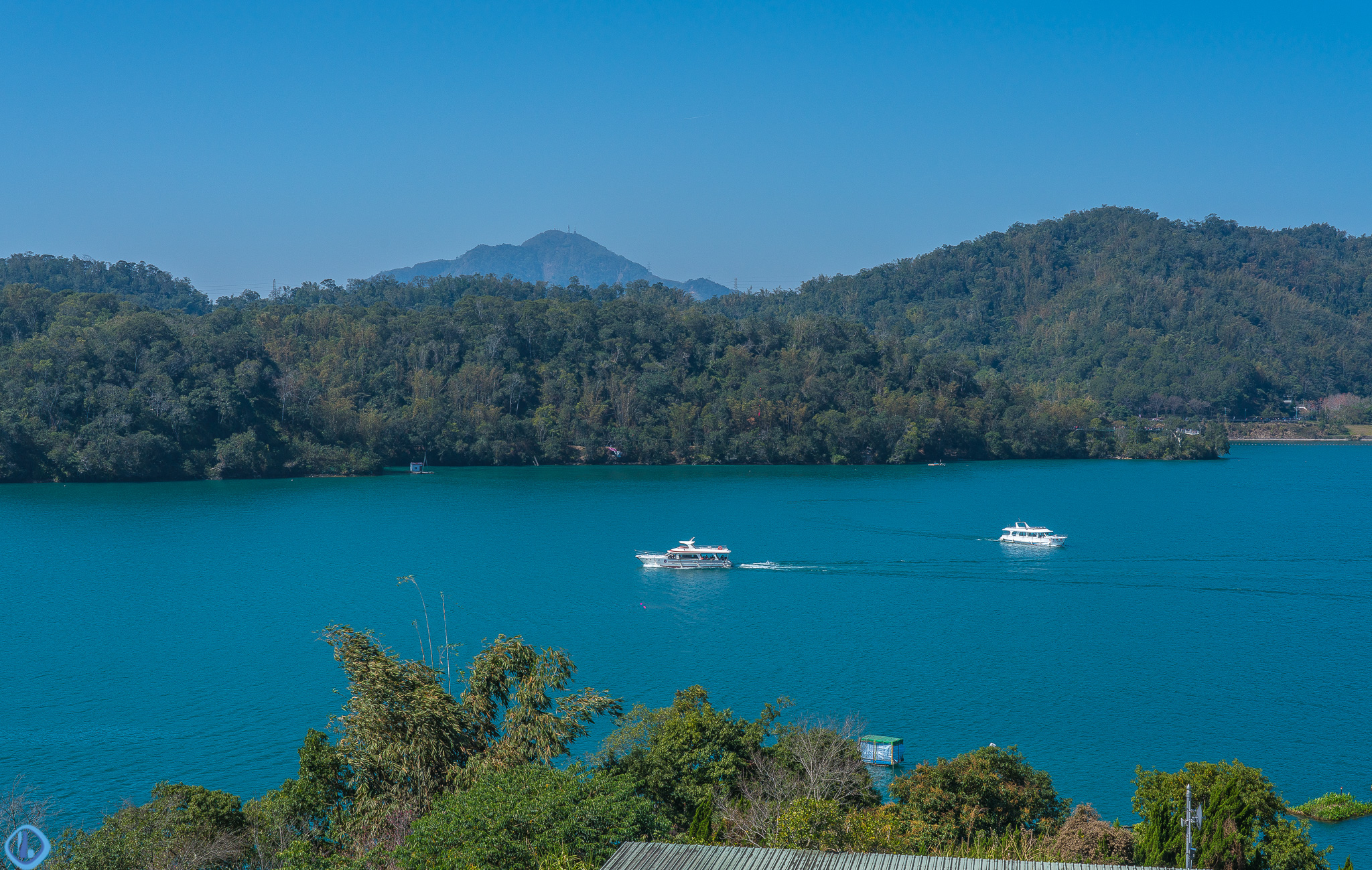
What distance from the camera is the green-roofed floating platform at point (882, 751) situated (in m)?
22.0

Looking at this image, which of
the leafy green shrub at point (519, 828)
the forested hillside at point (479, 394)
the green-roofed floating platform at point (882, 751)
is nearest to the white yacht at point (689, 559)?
the green-roofed floating platform at point (882, 751)

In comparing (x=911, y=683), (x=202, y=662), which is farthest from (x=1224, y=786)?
(x=202, y=662)

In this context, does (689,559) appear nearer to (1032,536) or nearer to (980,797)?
(1032,536)

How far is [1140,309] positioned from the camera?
161875 mm

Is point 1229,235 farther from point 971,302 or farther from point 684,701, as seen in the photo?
point 684,701

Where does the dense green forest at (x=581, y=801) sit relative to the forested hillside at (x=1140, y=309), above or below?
below

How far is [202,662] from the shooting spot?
1171 inches

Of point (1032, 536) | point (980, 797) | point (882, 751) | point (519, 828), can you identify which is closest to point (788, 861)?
point (519, 828)

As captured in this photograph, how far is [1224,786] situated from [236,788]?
1733cm

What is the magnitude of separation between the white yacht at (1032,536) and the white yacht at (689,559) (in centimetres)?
1423

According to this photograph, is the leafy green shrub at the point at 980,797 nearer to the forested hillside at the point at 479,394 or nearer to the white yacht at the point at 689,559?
the white yacht at the point at 689,559

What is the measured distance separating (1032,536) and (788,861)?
41.4 m

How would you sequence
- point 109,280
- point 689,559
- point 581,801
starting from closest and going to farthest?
1. point 581,801
2. point 689,559
3. point 109,280

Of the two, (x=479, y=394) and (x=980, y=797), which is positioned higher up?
(x=479, y=394)
